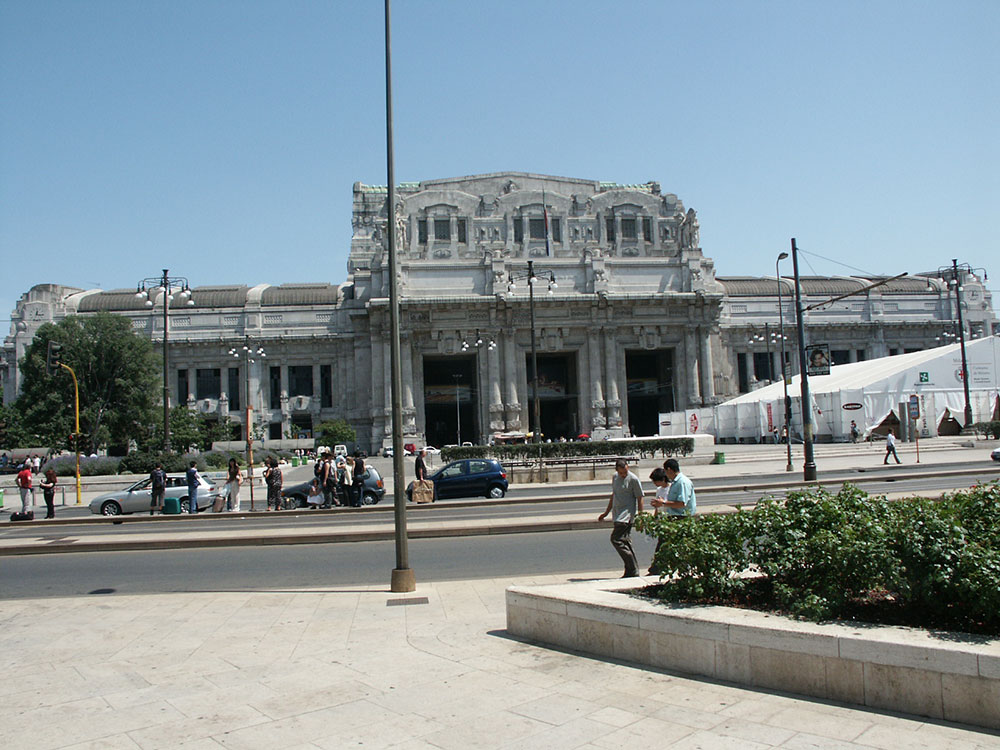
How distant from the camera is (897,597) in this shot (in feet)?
21.9

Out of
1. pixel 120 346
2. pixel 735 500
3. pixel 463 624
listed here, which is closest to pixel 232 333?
pixel 120 346

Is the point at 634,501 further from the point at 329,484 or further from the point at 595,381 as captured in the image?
the point at 595,381

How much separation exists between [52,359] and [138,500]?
10589mm

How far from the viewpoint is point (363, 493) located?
28.4m

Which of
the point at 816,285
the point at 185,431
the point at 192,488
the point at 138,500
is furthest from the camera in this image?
the point at 816,285

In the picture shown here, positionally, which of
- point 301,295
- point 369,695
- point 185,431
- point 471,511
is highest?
point 301,295

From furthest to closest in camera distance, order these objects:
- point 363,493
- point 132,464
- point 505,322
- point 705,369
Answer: point 705,369 → point 505,322 → point 132,464 → point 363,493

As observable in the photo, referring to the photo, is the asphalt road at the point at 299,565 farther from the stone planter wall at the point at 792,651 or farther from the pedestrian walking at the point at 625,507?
the stone planter wall at the point at 792,651

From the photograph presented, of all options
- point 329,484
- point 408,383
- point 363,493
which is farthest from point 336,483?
point 408,383

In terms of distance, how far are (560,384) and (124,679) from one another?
7976 centimetres

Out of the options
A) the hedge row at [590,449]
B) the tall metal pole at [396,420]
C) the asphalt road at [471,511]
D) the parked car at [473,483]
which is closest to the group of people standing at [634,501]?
the tall metal pole at [396,420]

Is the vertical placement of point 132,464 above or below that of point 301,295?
below

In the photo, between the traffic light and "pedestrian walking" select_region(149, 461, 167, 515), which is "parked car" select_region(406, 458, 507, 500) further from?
the traffic light

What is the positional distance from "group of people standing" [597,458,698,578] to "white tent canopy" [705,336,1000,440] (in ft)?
146
